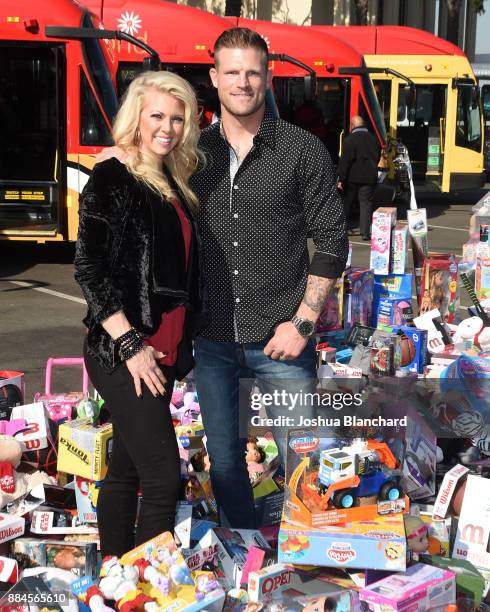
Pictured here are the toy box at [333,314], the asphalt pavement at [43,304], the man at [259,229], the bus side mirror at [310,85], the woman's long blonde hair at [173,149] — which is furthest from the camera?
the bus side mirror at [310,85]

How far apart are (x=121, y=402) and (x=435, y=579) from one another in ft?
4.25

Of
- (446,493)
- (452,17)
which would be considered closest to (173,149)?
(446,493)

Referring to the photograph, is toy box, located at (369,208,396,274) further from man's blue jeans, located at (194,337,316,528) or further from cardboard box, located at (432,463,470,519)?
man's blue jeans, located at (194,337,316,528)

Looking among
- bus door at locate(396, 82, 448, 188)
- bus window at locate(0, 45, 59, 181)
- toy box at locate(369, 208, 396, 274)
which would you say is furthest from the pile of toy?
bus door at locate(396, 82, 448, 188)

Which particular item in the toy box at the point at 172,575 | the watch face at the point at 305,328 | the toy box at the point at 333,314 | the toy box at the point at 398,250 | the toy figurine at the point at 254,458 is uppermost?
the watch face at the point at 305,328

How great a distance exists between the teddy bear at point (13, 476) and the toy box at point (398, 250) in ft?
10.2

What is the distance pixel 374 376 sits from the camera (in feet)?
18.0

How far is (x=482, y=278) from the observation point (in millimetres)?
6734

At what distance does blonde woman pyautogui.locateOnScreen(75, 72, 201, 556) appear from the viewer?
3207 mm

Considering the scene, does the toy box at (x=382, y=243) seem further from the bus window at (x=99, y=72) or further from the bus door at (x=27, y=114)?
the bus door at (x=27, y=114)

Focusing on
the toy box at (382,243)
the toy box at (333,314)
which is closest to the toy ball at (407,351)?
the toy box at (333,314)

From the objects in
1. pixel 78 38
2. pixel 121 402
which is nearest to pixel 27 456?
pixel 121 402

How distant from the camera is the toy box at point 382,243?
6.71 metres

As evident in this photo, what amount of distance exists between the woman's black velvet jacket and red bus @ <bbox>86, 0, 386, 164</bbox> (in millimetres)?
12384
